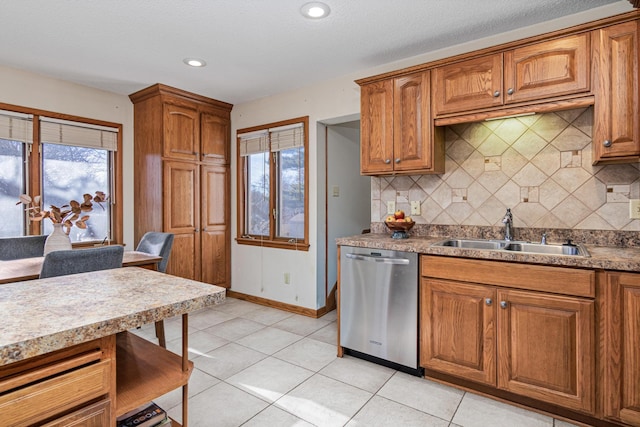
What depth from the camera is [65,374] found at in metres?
0.89

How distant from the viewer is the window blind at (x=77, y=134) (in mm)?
3312

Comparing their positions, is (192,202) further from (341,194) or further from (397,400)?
(397,400)

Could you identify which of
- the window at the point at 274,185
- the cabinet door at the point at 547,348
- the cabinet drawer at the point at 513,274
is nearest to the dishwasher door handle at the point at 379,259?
the cabinet drawer at the point at 513,274

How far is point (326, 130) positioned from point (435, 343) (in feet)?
7.92

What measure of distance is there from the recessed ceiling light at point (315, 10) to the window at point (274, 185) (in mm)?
1399

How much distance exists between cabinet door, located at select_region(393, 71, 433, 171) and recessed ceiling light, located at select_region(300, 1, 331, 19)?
748mm

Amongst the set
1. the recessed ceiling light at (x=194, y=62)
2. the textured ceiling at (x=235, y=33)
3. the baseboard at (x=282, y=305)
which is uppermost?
the recessed ceiling light at (x=194, y=62)

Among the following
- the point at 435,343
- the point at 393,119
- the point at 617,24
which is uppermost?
the point at 617,24

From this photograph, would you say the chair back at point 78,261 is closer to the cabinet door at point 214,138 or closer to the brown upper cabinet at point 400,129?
the brown upper cabinet at point 400,129

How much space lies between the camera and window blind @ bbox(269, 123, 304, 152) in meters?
3.69

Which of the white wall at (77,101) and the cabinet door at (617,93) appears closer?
the cabinet door at (617,93)

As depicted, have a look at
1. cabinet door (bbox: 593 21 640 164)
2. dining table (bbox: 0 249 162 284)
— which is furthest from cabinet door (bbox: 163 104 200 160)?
cabinet door (bbox: 593 21 640 164)

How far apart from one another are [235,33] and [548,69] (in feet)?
6.91

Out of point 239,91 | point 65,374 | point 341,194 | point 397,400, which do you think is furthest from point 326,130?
point 65,374
